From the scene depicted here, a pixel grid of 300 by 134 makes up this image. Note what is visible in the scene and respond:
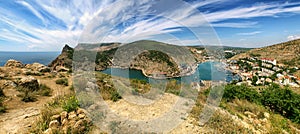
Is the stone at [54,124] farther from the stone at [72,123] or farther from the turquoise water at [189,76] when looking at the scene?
→ the turquoise water at [189,76]

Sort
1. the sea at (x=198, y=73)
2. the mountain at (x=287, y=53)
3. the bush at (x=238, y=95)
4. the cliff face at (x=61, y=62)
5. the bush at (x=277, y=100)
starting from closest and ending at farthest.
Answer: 1. the bush at (x=277, y=100)
2. the bush at (x=238, y=95)
3. the sea at (x=198, y=73)
4. the cliff face at (x=61, y=62)
5. the mountain at (x=287, y=53)

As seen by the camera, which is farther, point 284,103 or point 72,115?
point 284,103

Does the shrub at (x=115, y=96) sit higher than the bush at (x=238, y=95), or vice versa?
the shrub at (x=115, y=96)

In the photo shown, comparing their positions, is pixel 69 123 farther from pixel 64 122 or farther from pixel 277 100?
pixel 277 100

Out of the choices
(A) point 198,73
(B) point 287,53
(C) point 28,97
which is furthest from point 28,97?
(B) point 287,53

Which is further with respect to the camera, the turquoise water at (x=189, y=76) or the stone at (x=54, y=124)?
the turquoise water at (x=189, y=76)

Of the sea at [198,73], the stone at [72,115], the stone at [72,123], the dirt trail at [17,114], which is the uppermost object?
the stone at [72,115]

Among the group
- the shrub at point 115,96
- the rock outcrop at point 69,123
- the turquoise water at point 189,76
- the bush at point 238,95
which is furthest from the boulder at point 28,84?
the bush at point 238,95

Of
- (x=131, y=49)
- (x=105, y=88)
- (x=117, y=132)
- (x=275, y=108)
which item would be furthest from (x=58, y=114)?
(x=275, y=108)

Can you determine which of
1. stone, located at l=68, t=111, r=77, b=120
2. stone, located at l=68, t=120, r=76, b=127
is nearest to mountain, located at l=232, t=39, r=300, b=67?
stone, located at l=68, t=111, r=77, b=120

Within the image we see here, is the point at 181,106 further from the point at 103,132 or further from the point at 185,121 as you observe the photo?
the point at 103,132

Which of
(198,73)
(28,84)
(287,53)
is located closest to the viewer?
(28,84)
